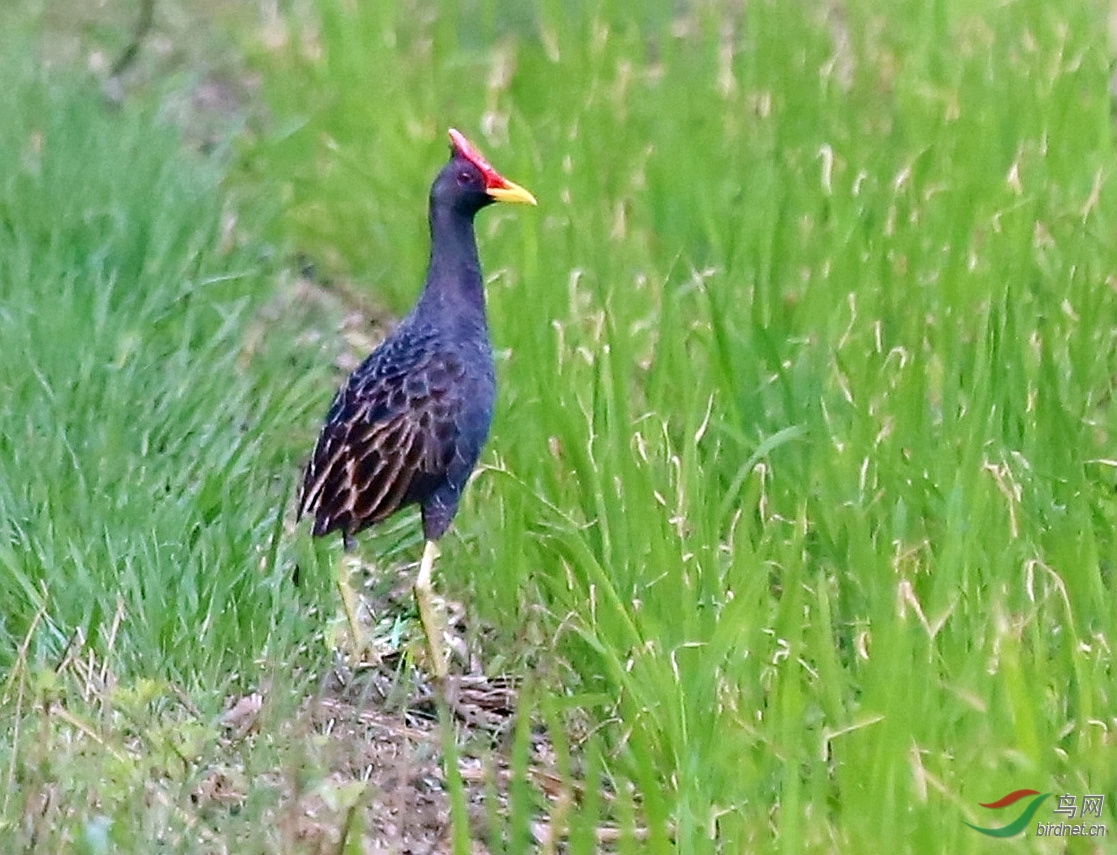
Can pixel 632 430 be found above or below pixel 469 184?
below

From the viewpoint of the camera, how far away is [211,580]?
3.57 metres

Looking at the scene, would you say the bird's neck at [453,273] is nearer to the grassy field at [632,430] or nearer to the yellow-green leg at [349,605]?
the grassy field at [632,430]

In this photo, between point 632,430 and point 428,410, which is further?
point 632,430

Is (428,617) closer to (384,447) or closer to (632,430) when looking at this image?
(384,447)

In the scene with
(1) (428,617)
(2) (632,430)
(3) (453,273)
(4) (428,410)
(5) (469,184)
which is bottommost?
(1) (428,617)

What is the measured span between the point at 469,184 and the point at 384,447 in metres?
0.62

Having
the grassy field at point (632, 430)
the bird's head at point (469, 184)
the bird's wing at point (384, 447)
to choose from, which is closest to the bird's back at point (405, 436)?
the bird's wing at point (384, 447)

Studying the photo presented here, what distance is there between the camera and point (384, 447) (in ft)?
11.8

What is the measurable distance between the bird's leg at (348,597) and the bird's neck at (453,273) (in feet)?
1.68

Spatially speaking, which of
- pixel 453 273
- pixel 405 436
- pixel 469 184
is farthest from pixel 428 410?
pixel 469 184

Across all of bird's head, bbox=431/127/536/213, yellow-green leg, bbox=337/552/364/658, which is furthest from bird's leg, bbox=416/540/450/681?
bird's head, bbox=431/127/536/213

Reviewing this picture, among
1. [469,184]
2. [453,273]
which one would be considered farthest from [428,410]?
[469,184]

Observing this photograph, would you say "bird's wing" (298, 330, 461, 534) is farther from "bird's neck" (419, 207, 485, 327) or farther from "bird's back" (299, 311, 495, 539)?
"bird's neck" (419, 207, 485, 327)

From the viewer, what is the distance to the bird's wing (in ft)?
11.7
